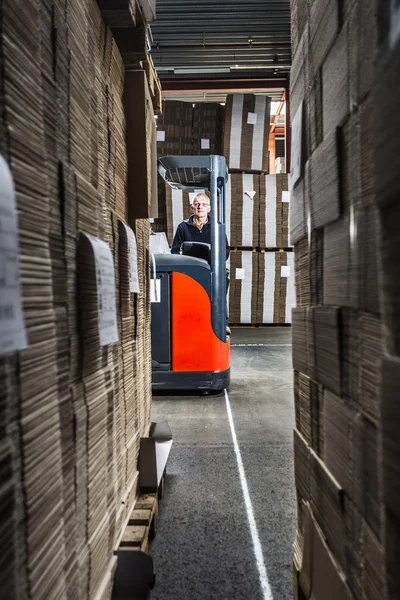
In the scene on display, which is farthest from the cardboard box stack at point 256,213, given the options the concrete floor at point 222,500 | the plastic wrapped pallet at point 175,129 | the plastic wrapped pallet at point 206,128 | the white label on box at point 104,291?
the white label on box at point 104,291

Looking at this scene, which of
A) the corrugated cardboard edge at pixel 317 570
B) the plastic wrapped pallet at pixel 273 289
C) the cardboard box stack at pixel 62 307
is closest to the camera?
the cardboard box stack at pixel 62 307

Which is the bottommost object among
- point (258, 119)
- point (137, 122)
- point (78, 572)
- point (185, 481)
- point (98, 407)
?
point (185, 481)

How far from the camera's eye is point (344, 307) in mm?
891

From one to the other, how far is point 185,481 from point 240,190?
4.76m

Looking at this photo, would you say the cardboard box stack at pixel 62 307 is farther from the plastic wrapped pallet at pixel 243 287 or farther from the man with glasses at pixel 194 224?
the plastic wrapped pallet at pixel 243 287

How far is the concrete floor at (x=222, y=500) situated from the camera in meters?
1.51

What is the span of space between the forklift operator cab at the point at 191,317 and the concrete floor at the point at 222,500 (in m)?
0.23

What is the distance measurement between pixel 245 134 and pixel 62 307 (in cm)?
605

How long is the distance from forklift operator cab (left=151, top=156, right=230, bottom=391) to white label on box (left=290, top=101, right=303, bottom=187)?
2650mm

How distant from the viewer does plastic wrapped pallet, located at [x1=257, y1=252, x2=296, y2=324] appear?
6.59 metres

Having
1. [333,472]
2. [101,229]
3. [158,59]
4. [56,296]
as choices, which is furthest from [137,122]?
[158,59]

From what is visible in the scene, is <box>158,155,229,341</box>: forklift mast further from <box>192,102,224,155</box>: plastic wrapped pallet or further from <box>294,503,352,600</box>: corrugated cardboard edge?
<box>294,503,352,600</box>: corrugated cardboard edge

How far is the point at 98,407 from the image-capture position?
1.09 meters

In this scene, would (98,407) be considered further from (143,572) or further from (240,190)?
(240,190)
